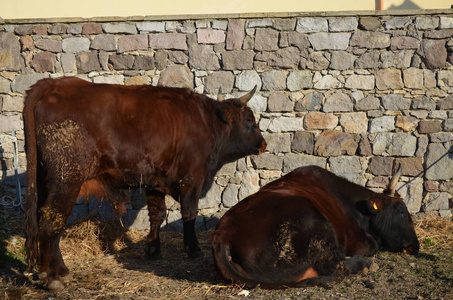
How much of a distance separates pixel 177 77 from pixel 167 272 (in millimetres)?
2928

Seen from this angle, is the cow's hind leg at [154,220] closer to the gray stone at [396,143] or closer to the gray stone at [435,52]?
the gray stone at [396,143]

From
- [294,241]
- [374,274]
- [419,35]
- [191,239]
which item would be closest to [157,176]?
[191,239]

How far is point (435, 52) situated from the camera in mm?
7285

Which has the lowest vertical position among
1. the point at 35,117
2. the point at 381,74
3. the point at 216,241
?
the point at 216,241

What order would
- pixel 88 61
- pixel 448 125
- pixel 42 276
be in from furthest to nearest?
pixel 88 61
pixel 448 125
pixel 42 276

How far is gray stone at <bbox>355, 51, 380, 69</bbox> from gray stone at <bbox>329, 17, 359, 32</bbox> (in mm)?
383

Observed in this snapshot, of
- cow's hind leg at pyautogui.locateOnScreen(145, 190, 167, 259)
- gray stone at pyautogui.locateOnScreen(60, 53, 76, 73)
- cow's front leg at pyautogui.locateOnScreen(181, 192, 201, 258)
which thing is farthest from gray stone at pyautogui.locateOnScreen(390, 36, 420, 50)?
gray stone at pyautogui.locateOnScreen(60, 53, 76, 73)

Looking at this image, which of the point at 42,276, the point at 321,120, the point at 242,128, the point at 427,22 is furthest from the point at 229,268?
the point at 427,22

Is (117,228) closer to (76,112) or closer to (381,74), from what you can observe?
(76,112)

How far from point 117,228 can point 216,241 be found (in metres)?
2.81

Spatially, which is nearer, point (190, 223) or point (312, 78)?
point (190, 223)

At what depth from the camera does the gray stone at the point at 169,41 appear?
7.42 metres

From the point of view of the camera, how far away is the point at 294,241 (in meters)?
4.68

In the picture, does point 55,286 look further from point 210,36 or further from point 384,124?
point 384,124
